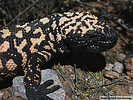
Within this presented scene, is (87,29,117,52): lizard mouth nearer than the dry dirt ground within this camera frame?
Yes

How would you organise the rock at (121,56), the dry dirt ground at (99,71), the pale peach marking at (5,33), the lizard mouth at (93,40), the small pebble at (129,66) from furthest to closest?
the rock at (121,56), the small pebble at (129,66), the dry dirt ground at (99,71), the pale peach marking at (5,33), the lizard mouth at (93,40)

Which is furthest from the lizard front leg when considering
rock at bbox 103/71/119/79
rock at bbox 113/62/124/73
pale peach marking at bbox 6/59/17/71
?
rock at bbox 113/62/124/73

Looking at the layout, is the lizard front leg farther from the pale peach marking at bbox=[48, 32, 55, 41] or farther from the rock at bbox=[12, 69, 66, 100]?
the pale peach marking at bbox=[48, 32, 55, 41]

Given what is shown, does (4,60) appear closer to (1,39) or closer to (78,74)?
(1,39)

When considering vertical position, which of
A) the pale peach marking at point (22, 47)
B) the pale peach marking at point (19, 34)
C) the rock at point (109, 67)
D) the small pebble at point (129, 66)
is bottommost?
the small pebble at point (129, 66)

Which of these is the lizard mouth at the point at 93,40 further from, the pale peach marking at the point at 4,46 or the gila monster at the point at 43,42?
the pale peach marking at the point at 4,46

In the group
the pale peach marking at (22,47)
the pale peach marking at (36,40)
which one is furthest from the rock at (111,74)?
the pale peach marking at (22,47)
